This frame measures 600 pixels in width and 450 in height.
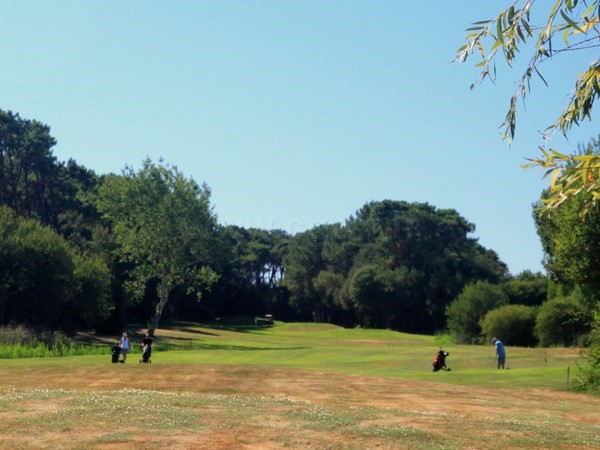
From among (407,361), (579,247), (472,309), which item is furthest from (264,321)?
(579,247)

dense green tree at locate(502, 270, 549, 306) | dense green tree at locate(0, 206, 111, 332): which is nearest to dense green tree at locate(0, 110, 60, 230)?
dense green tree at locate(0, 206, 111, 332)

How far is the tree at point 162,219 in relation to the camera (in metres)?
79.4

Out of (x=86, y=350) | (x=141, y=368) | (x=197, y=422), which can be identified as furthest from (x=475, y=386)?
(x=86, y=350)

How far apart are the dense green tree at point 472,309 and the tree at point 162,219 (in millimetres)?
24446

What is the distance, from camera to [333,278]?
129 metres

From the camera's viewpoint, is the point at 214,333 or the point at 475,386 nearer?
the point at 475,386

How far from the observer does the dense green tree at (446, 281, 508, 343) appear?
79688 mm

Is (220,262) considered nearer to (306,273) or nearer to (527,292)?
(527,292)

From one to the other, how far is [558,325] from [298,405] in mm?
45999

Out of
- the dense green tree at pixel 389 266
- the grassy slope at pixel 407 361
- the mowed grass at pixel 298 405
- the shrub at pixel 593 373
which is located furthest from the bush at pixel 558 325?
the dense green tree at pixel 389 266

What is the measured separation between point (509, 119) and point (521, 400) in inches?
983

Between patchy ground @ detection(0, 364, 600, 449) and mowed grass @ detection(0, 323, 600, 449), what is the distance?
0.15ft

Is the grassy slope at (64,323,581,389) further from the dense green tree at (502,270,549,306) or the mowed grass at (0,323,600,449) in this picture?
the dense green tree at (502,270,549,306)

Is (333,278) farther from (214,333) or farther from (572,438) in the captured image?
(572,438)
